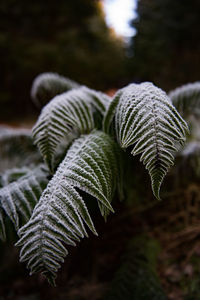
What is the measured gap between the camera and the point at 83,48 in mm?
6164

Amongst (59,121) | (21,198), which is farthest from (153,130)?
(21,198)

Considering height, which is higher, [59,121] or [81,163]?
[59,121]

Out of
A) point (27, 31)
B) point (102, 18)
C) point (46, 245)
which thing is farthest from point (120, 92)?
point (102, 18)

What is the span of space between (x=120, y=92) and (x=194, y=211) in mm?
758

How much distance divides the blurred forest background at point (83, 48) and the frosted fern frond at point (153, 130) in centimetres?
444

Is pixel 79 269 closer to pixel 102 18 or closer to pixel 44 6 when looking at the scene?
pixel 44 6

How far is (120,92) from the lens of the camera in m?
0.81

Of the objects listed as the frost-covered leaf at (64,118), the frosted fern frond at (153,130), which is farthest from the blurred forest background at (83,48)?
the frosted fern frond at (153,130)

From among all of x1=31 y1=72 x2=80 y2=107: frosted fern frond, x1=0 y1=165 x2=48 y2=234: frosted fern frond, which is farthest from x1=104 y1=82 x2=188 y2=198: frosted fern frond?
x1=31 y1=72 x2=80 y2=107: frosted fern frond

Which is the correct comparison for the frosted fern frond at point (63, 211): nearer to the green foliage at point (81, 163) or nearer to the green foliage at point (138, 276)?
the green foliage at point (81, 163)

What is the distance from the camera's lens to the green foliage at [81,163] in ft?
1.67

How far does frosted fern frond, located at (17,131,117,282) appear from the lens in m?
0.50

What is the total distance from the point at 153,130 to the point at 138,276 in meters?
0.65

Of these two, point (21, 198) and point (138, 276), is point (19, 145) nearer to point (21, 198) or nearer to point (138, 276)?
point (21, 198)
